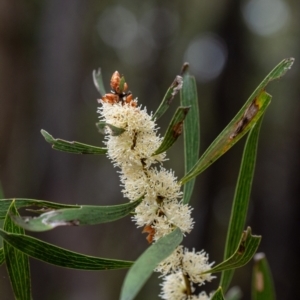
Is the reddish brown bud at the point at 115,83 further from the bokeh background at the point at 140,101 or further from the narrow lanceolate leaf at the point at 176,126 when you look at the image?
the bokeh background at the point at 140,101

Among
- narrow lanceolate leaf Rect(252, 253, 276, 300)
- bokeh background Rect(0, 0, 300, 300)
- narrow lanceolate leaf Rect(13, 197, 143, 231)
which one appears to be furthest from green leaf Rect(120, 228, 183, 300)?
bokeh background Rect(0, 0, 300, 300)

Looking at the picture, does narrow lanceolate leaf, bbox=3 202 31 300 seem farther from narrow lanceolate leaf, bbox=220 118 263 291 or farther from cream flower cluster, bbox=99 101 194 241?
narrow lanceolate leaf, bbox=220 118 263 291

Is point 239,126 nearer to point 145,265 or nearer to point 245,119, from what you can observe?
point 245,119

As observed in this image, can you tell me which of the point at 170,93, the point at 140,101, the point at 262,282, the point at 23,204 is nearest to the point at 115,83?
the point at 170,93

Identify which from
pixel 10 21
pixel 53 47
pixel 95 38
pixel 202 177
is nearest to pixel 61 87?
pixel 53 47

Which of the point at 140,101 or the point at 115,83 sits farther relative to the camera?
the point at 140,101

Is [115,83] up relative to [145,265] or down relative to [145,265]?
up
